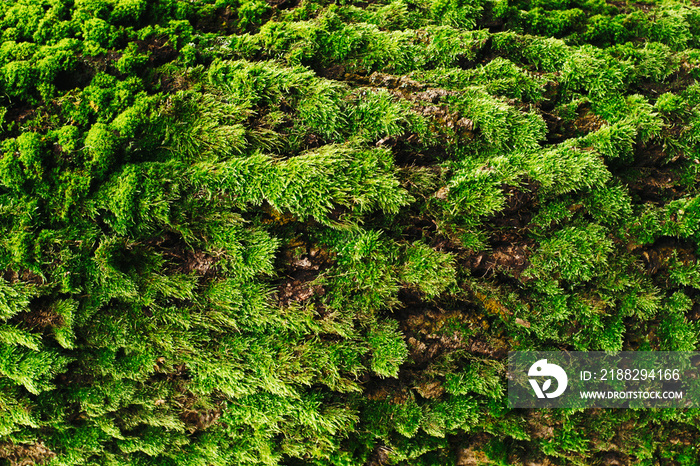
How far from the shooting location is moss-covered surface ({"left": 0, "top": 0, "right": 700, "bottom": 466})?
2.49 meters

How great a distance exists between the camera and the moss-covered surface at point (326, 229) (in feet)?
8.18

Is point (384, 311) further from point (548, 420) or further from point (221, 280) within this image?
point (548, 420)

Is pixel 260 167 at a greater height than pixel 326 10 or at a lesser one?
lesser

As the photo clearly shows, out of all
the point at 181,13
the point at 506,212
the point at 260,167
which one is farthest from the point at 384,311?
the point at 181,13

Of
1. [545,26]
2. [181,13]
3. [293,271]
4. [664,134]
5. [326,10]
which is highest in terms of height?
[545,26]

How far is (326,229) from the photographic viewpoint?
8.81ft

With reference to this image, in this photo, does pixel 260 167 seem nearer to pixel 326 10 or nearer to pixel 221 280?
pixel 221 280

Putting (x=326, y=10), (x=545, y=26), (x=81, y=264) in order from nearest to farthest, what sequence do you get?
(x=81, y=264) < (x=326, y=10) < (x=545, y=26)

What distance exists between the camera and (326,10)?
9.57 feet

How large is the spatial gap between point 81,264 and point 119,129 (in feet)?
2.73

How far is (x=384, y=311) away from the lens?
2.73 metres

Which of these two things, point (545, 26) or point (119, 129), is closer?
point (119, 129)

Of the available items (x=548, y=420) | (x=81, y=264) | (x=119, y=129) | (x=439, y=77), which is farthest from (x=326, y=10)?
(x=548, y=420)

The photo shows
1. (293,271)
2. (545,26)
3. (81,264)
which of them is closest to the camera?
(81,264)
